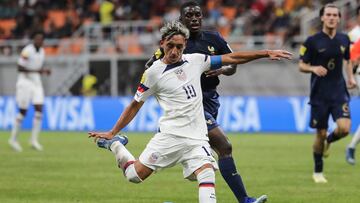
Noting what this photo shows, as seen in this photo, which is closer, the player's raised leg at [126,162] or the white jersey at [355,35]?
the player's raised leg at [126,162]

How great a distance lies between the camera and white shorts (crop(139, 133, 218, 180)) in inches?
396

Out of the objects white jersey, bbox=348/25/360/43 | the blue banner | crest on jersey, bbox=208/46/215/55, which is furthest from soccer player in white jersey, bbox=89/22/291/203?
the blue banner

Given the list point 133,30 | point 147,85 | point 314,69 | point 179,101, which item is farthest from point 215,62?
point 133,30

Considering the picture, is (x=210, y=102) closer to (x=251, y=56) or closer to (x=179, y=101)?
(x=179, y=101)

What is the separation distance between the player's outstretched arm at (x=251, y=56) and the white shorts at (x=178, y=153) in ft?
3.07

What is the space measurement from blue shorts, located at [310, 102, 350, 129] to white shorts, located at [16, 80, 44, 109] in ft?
31.7

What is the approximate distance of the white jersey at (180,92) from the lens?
1015 cm

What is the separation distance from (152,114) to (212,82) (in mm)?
18832

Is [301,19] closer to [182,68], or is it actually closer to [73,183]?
[73,183]

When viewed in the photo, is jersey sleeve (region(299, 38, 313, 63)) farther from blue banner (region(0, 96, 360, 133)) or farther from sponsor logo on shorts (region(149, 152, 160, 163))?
blue banner (region(0, 96, 360, 133))

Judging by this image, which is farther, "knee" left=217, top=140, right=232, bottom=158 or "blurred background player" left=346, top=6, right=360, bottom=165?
"blurred background player" left=346, top=6, right=360, bottom=165

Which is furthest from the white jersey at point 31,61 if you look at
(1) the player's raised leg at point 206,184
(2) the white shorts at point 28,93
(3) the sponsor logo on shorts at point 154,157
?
(1) the player's raised leg at point 206,184

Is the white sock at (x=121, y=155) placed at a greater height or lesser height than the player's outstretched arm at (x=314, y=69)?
lesser

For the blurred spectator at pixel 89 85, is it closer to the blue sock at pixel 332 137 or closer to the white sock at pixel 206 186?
the blue sock at pixel 332 137
